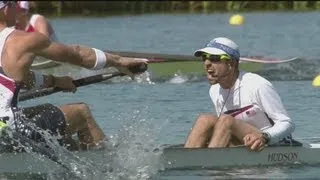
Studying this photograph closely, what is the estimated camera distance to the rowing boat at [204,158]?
9.38 m

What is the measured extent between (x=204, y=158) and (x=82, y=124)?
113 cm

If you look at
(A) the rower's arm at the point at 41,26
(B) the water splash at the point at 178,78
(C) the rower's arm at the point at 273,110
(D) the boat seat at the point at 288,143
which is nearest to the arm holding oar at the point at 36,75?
(C) the rower's arm at the point at 273,110

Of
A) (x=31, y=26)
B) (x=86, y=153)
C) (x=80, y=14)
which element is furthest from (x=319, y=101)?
(x=80, y=14)

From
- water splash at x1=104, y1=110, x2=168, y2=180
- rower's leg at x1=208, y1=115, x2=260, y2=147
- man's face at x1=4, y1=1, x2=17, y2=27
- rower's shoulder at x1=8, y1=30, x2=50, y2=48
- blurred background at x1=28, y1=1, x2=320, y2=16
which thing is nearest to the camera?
rower's shoulder at x1=8, y1=30, x2=50, y2=48

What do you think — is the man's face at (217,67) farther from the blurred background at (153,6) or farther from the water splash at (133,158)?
the blurred background at (153,6)

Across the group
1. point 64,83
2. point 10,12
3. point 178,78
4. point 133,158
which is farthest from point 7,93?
point 178,78

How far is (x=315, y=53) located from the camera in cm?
2359

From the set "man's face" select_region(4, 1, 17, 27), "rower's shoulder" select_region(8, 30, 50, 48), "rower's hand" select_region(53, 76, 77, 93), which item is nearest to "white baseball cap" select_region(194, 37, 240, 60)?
"rower's hand" select_region(53, 76, 77, 93)

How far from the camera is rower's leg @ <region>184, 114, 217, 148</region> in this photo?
9898 mm

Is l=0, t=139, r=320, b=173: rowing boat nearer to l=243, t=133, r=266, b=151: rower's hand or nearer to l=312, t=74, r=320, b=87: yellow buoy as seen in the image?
l=243, t=133, r=266, b=151: rower's hand

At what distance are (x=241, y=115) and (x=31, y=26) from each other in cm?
768

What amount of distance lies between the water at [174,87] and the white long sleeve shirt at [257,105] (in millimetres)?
414

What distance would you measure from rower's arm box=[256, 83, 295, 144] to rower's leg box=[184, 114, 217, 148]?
1.50 ft

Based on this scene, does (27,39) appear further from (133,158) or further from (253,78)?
(253,78)
